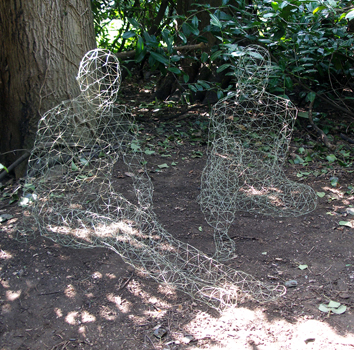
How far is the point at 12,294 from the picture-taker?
83.8 inches

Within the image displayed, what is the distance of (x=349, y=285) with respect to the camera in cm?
217

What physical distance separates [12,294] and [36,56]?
198 centimetres

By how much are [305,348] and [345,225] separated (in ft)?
4.15

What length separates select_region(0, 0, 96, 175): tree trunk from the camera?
301 cm

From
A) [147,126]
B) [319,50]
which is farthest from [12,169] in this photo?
[319,50]

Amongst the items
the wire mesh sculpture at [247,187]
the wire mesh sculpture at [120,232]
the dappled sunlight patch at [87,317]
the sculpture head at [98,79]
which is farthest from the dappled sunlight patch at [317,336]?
the sculpture head at [98,79]

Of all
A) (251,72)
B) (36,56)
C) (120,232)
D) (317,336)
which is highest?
(36,56)

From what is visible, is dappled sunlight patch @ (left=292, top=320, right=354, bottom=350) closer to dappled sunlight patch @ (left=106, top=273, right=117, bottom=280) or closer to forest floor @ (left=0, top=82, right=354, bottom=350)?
forest floor @ (left=0, top=82, right=354, bottom=350)

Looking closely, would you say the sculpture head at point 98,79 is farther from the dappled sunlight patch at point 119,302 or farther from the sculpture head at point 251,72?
the dappled sunlight patch at point 119,302

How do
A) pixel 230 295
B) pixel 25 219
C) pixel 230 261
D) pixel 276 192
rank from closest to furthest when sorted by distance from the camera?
pixel 230 295 < pixel 230 261 < pixel 25 219 < pixel 276 192

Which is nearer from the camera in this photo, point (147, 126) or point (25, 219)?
point (25, 219)

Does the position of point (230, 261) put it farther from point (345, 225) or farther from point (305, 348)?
point (345, 225)

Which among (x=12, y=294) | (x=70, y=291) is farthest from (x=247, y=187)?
(x=12, y=294)

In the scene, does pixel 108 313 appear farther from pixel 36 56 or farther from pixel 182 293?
pixel 36 56
